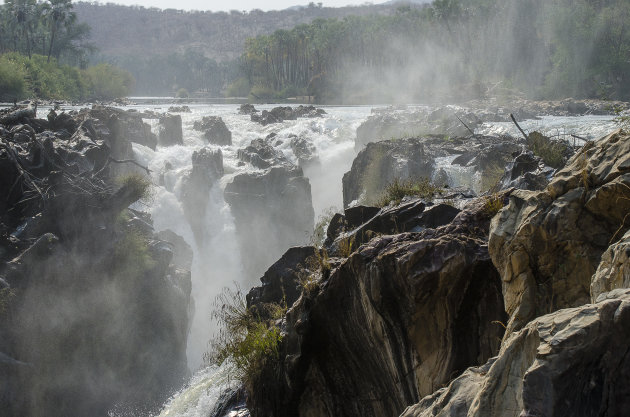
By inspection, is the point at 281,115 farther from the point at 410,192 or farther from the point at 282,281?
the point at 282,281

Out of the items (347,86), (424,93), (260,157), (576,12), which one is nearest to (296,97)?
(347,86)

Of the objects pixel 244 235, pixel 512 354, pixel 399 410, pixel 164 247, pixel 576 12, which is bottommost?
pixel 244 235

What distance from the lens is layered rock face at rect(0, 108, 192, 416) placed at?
13.7 meters

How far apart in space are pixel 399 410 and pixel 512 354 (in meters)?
3.35

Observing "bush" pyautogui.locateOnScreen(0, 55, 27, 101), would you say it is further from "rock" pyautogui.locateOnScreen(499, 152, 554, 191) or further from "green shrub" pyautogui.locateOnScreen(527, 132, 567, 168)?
"rock" pyautogui.locateOnScreen(499, 152, 554, 191)

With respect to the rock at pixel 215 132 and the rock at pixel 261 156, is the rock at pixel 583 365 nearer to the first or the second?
the rock at pixel 261 156

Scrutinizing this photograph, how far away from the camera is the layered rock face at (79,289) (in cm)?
1369

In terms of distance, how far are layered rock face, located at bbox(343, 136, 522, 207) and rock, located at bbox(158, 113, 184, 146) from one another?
1516cm

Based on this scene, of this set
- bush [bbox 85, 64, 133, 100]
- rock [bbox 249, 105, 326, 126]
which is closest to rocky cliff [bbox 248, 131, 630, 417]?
rock [bbox 249, 105, 326, 126]

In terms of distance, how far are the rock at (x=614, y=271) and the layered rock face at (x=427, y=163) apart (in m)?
12.9

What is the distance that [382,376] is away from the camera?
675 centimetres

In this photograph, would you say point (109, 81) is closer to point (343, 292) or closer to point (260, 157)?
point (260, 157)

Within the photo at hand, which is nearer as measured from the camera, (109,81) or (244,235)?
(244,235)

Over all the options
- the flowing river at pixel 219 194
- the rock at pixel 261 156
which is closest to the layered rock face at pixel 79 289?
the flowing river at pixel 219 194
